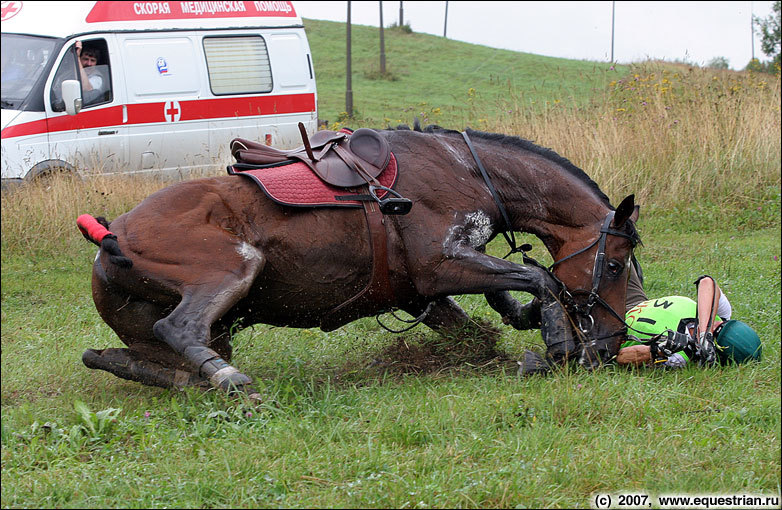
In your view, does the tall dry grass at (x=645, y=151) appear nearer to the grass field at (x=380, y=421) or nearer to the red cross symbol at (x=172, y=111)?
the grass field at (x=380, y=421)

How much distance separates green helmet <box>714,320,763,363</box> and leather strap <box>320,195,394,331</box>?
84.3 inches

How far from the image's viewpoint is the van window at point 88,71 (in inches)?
442

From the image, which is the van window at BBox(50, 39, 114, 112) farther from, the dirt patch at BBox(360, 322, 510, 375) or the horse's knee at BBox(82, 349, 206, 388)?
the dirt patch at BBox(360, 322, 510, 375)

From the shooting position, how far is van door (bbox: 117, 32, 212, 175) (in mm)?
11828

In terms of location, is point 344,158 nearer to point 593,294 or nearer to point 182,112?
point 593,294

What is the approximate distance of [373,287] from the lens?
15.9 ft

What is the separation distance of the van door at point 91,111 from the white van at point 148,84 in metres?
0.02

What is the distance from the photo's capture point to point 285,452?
137 inches

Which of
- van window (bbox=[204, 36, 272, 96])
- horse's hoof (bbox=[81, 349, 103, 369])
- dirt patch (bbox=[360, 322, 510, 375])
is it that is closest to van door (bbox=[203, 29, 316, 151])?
van window (bbox=[204, 36, 272, 96])

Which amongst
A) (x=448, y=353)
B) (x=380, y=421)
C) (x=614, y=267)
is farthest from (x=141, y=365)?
(x=614, y=267)

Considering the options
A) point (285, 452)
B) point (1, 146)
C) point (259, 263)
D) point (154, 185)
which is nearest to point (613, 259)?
point (259, 263)

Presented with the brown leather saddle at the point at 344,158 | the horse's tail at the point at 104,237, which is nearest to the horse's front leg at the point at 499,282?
the brown leather saddle at the point at 344,158

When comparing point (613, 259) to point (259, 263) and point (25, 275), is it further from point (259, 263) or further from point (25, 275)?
point (25, 275)

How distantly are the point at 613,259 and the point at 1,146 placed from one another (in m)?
8.77
